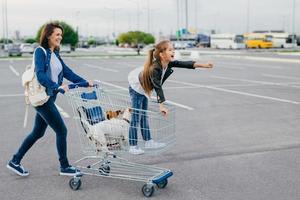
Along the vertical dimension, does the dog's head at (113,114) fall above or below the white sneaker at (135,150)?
above

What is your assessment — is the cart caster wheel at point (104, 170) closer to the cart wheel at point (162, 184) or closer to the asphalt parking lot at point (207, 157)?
the asphalt parking lot at point (207, 157)

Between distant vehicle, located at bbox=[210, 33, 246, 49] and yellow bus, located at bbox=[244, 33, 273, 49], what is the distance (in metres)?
1.19

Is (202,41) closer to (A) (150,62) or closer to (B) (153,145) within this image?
(A) (150,62)

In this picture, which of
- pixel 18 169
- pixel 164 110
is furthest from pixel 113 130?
pixel 18 169

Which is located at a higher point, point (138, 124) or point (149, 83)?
point (149, 83)

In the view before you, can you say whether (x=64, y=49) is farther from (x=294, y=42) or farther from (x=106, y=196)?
(x=106, y=196)

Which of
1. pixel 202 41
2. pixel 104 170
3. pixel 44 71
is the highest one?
pixel 202 41

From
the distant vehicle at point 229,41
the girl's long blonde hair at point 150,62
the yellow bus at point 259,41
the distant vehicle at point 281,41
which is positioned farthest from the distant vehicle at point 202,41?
the girl's long blonde hair at point 150,62

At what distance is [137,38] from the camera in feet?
321

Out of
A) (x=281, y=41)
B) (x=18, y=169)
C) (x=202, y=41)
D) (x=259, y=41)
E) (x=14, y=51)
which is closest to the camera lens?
(x=18, y=169)

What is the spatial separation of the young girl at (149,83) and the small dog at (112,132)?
0.23 ft

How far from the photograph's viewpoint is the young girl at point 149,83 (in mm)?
4965

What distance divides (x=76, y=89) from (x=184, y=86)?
11.0m

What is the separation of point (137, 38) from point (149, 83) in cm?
9345
